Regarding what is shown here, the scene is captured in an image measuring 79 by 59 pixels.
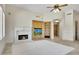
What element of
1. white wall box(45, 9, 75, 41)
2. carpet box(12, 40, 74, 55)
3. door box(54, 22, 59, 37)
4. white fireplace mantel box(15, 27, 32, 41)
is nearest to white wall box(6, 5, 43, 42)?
white fireplace mantel box(15, 27, 32, 41)

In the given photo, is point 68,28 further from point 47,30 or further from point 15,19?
point 15,19

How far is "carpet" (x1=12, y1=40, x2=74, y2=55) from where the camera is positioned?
1789 mm

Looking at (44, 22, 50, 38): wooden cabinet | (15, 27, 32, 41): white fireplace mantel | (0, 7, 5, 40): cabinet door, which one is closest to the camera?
(0, 7, 5, 40): cabinet door

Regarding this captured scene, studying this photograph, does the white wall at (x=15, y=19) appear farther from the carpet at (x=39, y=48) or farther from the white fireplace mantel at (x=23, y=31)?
the carpet at (x=39, y=48)

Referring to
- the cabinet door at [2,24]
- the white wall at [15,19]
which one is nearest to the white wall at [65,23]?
the white wall at [15,19]

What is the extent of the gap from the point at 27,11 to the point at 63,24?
2.51 ft

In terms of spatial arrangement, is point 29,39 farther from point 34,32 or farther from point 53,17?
point 53,17

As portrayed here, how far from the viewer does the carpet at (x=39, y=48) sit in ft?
5.87

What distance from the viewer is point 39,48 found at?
1.84 m

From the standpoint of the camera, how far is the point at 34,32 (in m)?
1.96

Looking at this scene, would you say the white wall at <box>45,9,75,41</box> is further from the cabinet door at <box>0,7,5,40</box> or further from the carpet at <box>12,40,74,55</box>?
the cabinet door at <box>0,7,5,40</box>

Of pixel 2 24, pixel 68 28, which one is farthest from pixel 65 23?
pixel 2 24

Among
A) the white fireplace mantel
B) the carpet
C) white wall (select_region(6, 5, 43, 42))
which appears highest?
white wall (select_region(6, 5, 43, 42))
